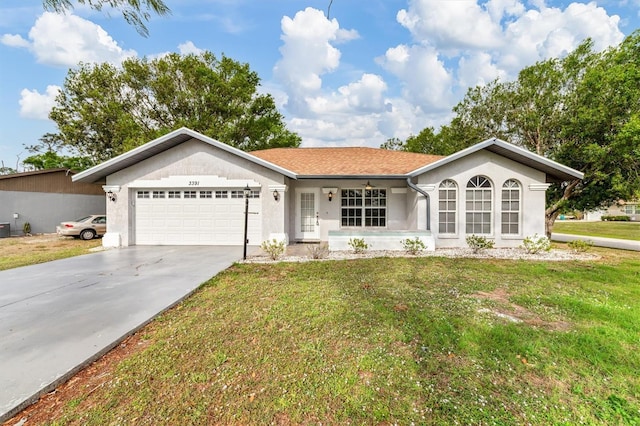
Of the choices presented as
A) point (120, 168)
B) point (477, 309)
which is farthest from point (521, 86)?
point (120, 168)

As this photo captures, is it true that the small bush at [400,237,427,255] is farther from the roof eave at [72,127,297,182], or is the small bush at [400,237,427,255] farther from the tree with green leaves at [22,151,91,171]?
the tree with green leaves at [22,151,91,171]

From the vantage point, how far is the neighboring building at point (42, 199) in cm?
1664

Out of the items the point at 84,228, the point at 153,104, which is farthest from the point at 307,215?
the point at 153,104

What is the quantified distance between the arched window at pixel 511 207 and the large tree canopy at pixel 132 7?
11.1 metres

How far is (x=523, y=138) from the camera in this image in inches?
694

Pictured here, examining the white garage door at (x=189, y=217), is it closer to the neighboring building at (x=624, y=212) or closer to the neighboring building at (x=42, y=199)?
the neighboring building at (x=42, y=199)

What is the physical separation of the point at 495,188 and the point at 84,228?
18.9 meters

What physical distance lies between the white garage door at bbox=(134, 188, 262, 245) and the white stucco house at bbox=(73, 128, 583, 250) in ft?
0.13

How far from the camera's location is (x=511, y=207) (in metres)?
10.6

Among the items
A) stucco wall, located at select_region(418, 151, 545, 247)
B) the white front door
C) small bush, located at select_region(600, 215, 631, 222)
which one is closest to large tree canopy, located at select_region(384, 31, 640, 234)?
stucco wall, located at select_region(418, 151, 545, 247)

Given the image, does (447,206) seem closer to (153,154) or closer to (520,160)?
(520,160)

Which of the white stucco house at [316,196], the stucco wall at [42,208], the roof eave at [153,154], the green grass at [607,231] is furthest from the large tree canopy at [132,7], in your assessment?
the green grass at [607,231]

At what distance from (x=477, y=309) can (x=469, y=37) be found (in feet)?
44.5

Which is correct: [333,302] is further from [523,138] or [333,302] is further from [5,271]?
[523,138]
